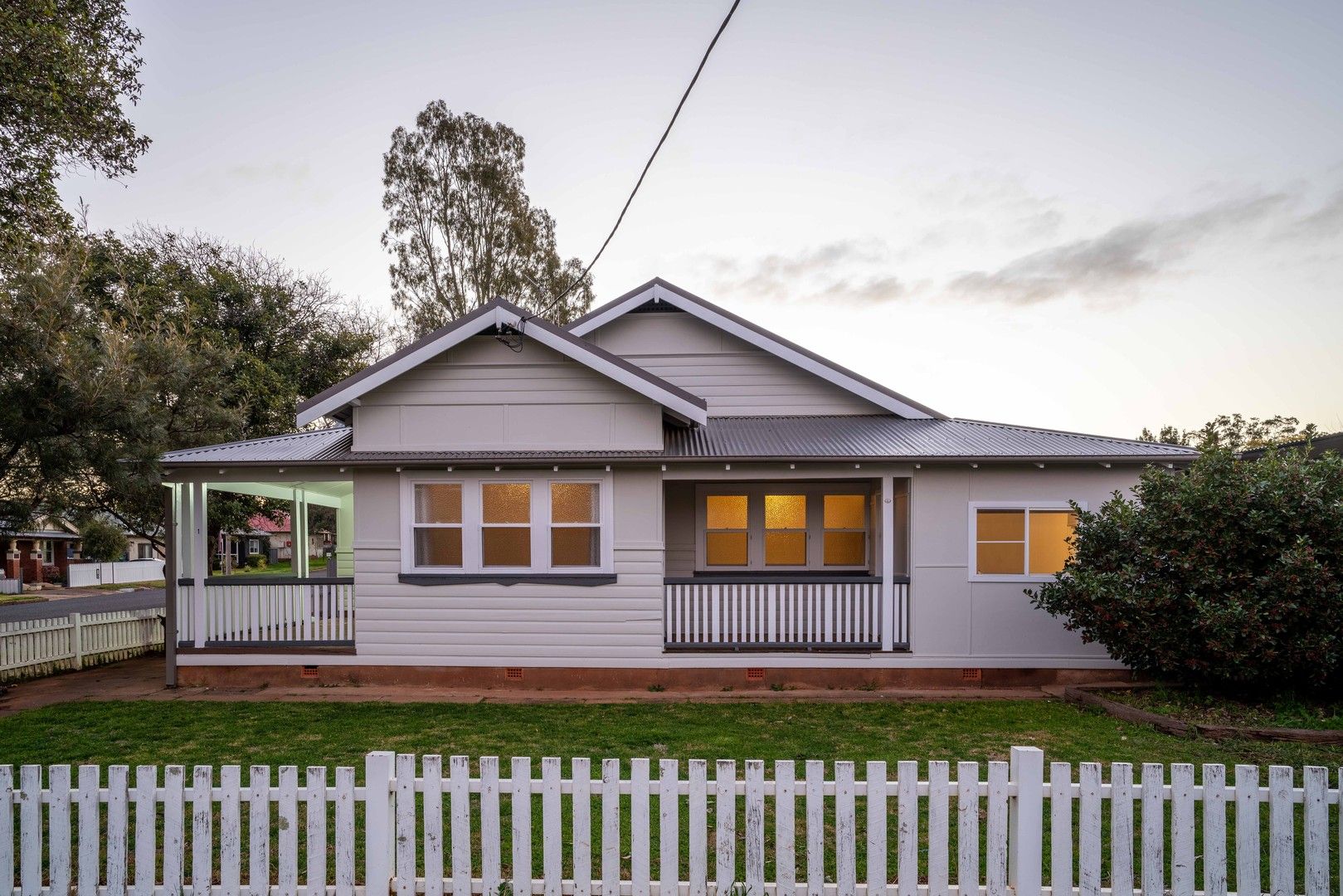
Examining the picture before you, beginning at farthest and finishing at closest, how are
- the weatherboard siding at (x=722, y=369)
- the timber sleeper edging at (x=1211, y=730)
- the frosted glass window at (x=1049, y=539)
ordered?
the weatherboard siding at (x=722, y=369), the frosted glass window at (x=1049, y=539), the timber sleeper edging at (x=1211, y=730)

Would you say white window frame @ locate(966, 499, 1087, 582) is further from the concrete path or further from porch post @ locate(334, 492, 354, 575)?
porch post @ locate(334, 492, 354, 575)

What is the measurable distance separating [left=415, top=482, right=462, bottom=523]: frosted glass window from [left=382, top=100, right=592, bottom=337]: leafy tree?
1696 centimetres

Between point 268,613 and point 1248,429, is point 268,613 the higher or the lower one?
the lower one

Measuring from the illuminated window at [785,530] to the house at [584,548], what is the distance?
2.20 meters

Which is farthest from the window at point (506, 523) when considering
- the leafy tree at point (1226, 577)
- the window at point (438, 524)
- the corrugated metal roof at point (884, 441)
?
the leafy tree at point (1226, 577)

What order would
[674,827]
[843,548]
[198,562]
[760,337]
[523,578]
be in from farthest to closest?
[843,548] < [760,337] < [198,562] < [523,578] < [674,827]

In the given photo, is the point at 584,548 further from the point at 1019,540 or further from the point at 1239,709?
the point at 1239,709

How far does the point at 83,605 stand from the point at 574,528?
29196mm

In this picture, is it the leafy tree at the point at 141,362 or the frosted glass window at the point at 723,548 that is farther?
the frosted glass window at the point at 723,548

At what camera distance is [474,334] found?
9.70 m

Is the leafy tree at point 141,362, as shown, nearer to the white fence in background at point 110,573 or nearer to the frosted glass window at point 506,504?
the frosted glass window at point 506,504

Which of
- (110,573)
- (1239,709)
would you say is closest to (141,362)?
(1239,709)

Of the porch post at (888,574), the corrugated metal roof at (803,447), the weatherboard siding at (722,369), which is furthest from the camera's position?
the weatherboard siding at (722,369)

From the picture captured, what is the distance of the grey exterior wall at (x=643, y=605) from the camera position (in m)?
9.81
